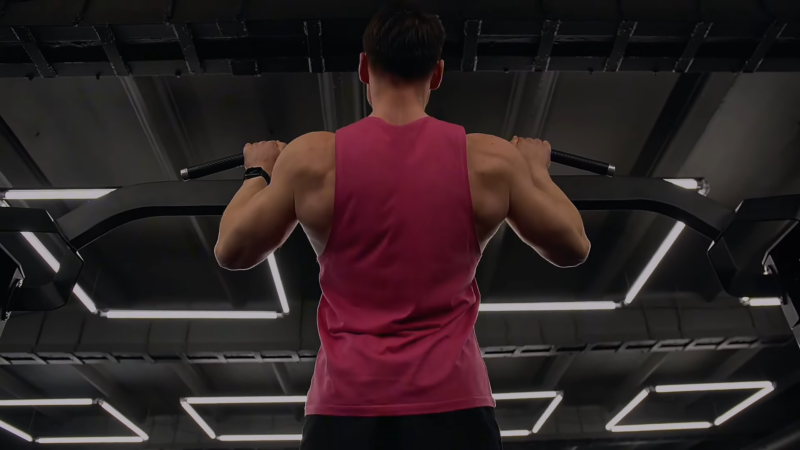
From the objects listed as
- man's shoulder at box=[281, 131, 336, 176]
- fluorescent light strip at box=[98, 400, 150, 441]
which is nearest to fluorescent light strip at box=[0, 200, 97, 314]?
man's shoulder at box=[281, 131, 336, 176]

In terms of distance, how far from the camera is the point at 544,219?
92cm

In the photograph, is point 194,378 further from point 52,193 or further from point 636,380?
point 636,380

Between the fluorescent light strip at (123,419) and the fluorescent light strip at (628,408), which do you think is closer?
the fluorescent light strip at (123,419)

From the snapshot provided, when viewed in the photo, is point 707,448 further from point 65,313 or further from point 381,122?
point 381,122

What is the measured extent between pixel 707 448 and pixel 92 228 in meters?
9.86

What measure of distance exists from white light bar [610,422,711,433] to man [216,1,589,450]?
7735 mm

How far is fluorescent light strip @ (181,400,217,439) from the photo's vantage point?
243 inches

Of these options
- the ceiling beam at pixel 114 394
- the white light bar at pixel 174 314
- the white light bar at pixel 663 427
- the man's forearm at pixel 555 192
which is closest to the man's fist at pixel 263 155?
the man's forearm at pixel 555 192

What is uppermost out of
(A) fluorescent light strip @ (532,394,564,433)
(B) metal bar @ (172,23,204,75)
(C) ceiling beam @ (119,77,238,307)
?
(C) ceiling beam @ (119,77,238,307)

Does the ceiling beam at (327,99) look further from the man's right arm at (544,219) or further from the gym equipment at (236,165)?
the man's right arm at (544,219)

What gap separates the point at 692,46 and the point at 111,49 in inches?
87.6

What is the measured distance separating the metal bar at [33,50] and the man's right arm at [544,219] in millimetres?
1915

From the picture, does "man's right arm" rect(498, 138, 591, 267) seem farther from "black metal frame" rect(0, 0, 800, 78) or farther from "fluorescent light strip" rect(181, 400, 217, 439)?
"fluorescent light strip" rect(181, 400, 217, 439)

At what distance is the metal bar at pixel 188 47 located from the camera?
1.95 m
